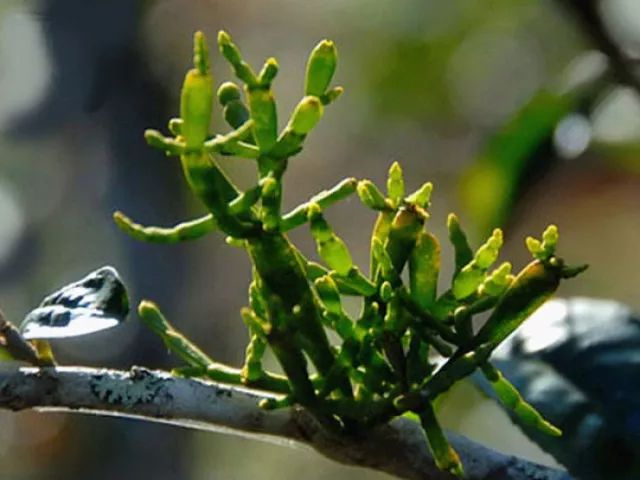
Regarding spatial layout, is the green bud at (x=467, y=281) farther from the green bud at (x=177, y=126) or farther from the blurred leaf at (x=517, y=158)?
the blurred leaf at (x=517, y=158)

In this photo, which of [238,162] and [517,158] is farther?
[238,162]

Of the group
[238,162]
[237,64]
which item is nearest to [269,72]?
[237,64]

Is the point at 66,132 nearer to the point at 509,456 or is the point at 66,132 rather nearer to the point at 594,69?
the point at 594,69

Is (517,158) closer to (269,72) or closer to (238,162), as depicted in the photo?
(269,72)

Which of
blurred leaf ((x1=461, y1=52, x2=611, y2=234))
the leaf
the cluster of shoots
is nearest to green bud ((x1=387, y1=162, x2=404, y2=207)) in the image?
the cluster of shoots

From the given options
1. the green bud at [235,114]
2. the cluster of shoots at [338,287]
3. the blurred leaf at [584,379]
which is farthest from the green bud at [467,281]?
the blurred leaf at [584,379]

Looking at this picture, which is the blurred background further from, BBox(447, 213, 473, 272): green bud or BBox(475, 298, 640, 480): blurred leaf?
BBox(447, 213, 473, 272): green bud
